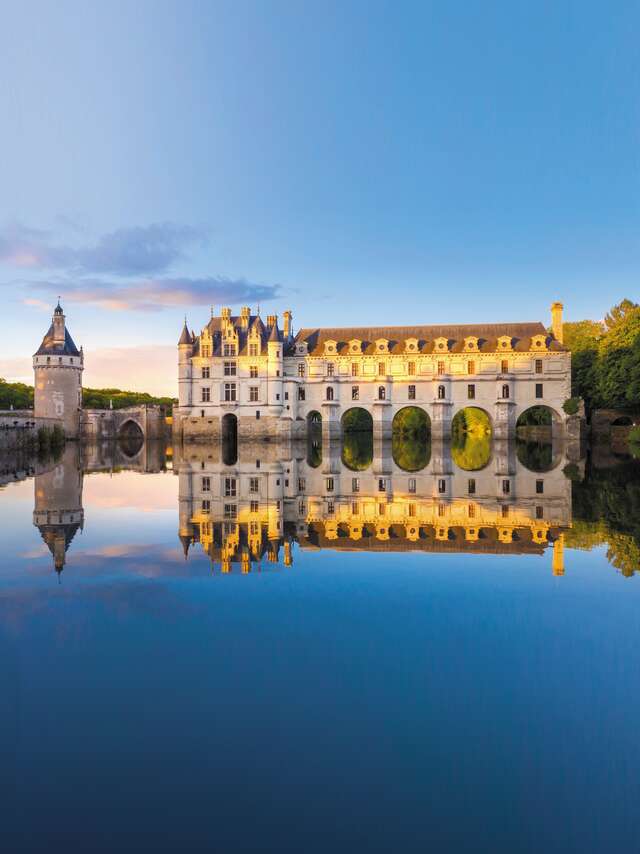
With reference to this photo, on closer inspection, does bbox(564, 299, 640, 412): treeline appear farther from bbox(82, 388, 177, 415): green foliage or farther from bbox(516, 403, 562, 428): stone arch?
bbox(82, 388, 177, 415): green foliage

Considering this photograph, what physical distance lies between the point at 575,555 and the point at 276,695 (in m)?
A: 7.83

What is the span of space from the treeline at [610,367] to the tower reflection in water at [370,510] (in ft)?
75.6

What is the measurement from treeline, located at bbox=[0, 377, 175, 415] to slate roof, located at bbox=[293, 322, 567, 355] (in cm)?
2572

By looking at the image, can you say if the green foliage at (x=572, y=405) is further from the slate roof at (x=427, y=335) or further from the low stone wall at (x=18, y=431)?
the low stone wall at (x=18, y=431)

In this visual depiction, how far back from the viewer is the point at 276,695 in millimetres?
6129

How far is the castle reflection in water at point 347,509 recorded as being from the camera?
42.9 feet

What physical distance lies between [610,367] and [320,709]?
178 feet

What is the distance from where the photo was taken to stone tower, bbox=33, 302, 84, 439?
201 feet

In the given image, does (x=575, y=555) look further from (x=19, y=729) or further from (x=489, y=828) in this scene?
(x=19, y=729)

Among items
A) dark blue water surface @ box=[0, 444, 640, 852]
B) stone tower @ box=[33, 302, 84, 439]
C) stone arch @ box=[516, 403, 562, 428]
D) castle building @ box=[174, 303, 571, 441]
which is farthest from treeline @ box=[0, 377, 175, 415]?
dark blue water surface @ box=[0, 444, 640, 852]

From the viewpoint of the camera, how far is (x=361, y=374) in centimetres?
5703

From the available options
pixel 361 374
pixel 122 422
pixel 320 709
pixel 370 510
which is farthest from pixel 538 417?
pixel 320 709

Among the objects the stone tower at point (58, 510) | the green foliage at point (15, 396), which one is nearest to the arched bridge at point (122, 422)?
the green foliage at point (15, 396)

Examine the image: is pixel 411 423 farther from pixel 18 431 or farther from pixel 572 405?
pixel 18 431
